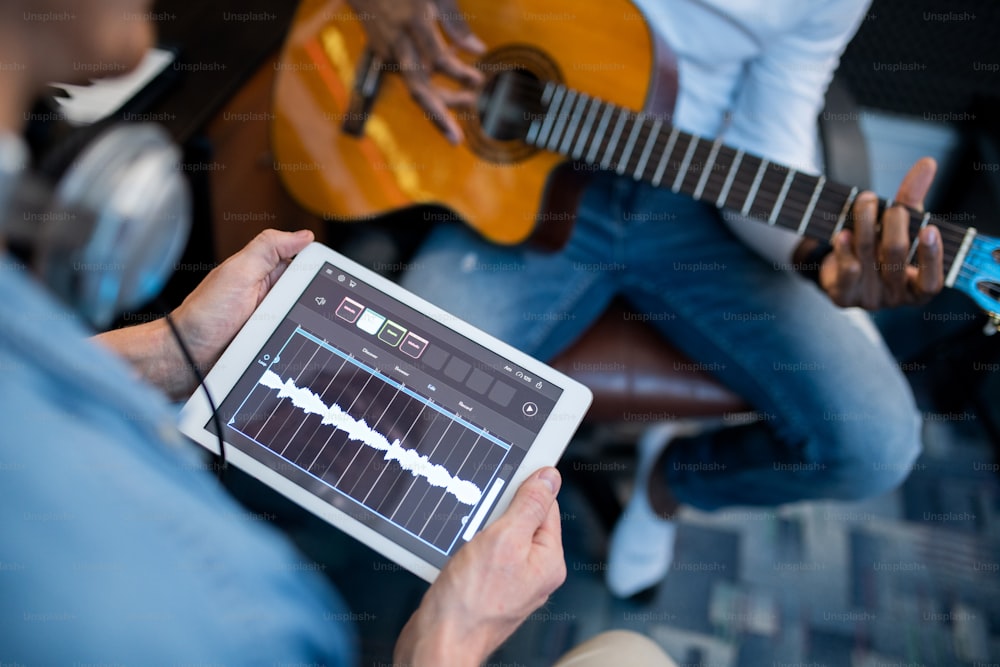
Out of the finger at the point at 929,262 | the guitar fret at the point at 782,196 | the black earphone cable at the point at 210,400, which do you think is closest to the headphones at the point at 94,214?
the black earphone cable at the point at 210,400

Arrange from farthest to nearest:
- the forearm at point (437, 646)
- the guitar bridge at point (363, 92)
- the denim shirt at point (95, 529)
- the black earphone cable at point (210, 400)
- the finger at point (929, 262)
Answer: the guitar bridge at point (363, 92) → the finger at point (929, 262) → the black earphone cable at point (210, 400) → the forearm at point (437, 646) → the denim shirt at point (95, 529)

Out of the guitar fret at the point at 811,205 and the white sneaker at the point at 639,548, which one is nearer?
the guitar fret at the point at 811,205

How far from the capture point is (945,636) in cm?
134

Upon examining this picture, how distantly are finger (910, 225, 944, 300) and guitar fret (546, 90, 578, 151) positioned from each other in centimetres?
51

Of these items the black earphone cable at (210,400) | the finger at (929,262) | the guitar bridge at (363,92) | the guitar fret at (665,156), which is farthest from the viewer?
the guitar bridge at (363,92)

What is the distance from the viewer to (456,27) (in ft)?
3.59

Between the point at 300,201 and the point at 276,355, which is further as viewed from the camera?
the point at 300,201

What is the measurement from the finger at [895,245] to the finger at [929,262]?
17 mm

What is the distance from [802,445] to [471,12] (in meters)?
0.87

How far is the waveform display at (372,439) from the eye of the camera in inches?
28.4

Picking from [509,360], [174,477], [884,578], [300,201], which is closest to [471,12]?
[300,201]

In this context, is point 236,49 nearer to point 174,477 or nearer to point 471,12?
point 471,12

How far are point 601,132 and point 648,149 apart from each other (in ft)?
0.24

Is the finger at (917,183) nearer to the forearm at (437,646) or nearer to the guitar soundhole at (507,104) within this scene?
the guitar soundhole at (507,104)
